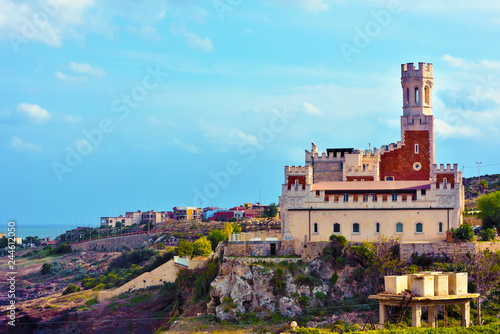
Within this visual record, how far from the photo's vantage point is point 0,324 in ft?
301

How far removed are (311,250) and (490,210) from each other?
19.0m

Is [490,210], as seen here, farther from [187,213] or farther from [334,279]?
[187,213]

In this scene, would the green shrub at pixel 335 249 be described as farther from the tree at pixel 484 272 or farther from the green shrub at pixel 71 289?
the green shrub at pixel 71 289

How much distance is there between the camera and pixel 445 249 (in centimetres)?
6222

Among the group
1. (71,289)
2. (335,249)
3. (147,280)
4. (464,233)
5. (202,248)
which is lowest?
(71,289)

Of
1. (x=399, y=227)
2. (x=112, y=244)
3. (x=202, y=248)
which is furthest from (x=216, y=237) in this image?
(x=112, y=244)

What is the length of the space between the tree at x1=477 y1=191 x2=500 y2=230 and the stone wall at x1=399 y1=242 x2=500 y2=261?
26.8 ft

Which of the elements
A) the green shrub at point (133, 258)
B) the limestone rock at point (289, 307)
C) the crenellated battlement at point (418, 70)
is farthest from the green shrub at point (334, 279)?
the green shrub at point (133, 258)

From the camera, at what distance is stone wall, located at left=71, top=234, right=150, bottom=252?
146125 mm

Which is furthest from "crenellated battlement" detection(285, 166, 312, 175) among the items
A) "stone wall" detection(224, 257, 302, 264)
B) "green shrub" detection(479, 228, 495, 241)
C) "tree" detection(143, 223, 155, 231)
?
"tree" detection(143, 223, 155, 231)

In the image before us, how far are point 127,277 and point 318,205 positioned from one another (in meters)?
39.6

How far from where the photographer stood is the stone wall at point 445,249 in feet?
202

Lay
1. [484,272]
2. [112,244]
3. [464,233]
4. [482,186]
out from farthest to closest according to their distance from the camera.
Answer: [112,244] < [482,186] < [464,233] < [484,272]

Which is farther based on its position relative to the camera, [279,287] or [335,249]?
[335,249]
